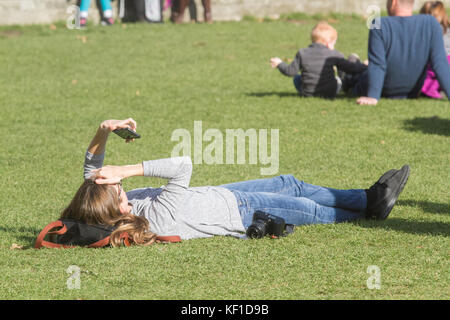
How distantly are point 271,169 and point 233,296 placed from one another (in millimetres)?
3790

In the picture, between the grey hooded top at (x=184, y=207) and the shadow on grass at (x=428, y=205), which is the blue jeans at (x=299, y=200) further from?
the shadow on grass at (x=428, y=205)

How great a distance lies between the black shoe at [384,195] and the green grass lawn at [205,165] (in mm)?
117

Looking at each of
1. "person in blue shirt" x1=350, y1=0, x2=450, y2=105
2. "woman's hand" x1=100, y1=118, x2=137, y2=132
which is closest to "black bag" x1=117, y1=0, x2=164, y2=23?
"person in blue shirt" x1=350, y1=0, x2=450, y2=105

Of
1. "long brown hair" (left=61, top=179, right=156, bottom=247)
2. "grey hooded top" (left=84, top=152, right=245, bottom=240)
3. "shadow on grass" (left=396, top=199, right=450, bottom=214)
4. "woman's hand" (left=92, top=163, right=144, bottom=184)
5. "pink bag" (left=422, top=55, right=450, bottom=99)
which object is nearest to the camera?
"woman's hand" (left=92, top=163, right=144, bottom=184)

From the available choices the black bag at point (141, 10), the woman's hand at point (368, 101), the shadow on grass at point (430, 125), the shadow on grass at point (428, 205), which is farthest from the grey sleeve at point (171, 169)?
the black bag at point (141, 10)

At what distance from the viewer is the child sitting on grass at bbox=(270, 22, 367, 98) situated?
37.4 ft

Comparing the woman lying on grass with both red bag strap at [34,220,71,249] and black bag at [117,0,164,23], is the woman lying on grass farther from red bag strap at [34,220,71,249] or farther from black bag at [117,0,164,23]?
black bag at [117,0,164,23]

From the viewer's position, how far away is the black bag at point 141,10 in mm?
A: 18891

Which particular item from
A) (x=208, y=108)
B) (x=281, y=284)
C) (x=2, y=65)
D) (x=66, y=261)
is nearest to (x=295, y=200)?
(x=281, y=284)

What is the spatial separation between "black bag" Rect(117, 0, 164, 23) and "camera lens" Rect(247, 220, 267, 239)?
13.7m

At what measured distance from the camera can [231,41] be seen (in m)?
17.3

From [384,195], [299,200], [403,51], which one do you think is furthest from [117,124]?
[403,51]

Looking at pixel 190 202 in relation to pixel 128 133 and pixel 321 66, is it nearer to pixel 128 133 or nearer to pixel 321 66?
pixel 128 133

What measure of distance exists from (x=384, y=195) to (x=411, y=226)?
1.07 feet
